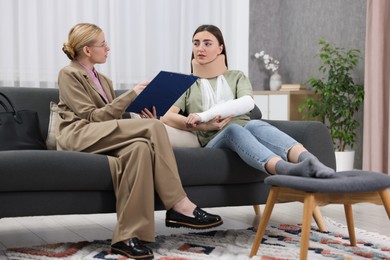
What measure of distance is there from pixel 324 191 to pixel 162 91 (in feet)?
2.92

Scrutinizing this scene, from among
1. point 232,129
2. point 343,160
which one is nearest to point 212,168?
point 232,129

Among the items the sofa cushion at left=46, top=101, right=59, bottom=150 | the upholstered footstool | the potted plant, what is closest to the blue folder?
the sofa cushion at left=46, top=101, right=59, bottom=150

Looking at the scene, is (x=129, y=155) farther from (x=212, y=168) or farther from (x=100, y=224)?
(x=100, y=224)

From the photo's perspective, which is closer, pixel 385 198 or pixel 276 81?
pixel 385 198

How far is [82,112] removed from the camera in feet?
8.69

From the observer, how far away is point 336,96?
17.1 feet

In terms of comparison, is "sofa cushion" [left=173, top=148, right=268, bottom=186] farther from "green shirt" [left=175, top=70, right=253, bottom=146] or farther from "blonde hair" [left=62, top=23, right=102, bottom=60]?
"blonde hair" [left=62, top=23, right=102, bottom=60]

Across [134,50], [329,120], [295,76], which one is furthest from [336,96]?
[134,50]

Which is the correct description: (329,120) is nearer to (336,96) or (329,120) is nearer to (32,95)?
(336,96)

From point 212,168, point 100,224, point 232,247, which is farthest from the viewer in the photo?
point 100,224

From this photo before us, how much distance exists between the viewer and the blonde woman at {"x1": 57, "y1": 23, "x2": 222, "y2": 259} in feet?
7.84

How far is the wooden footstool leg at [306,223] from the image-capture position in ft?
7.02

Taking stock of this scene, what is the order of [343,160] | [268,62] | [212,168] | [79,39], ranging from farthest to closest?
[268,62] < [343,160] < [79,39] < [212,168]

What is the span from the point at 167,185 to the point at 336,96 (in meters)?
3.10
